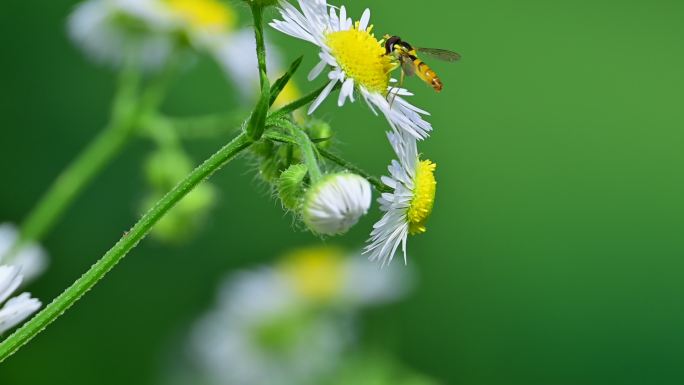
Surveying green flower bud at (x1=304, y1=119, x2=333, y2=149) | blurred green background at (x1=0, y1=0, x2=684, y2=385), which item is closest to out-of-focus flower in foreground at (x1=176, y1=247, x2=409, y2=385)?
blurred green background at (x1=0, y1=0, x2=684, y2=385)

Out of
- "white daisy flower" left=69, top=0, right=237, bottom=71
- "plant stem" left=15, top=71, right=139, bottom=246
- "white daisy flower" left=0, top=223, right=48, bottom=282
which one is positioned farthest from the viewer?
"white daisy flower" left=69, top=0, right=237, bottom=71

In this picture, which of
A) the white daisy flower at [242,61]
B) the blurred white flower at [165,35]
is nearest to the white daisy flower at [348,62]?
the blurred white flower at [165,35]

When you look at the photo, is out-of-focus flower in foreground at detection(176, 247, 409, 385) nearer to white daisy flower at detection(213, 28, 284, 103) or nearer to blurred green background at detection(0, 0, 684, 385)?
blurred green background at detection(0, 0, 684, 385)

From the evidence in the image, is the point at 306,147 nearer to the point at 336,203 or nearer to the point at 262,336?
the point at 336,203

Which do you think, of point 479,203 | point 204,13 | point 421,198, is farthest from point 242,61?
point 479,203

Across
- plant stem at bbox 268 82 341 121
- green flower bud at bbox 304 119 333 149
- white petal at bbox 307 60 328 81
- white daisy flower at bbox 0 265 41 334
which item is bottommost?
white daisy flower at bbox 0 265 41 334

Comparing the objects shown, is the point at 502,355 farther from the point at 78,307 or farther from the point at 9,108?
the point at 9,108

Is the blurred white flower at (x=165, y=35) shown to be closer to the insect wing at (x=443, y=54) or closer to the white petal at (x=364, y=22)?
the insect wing at (x=443, y=54)
